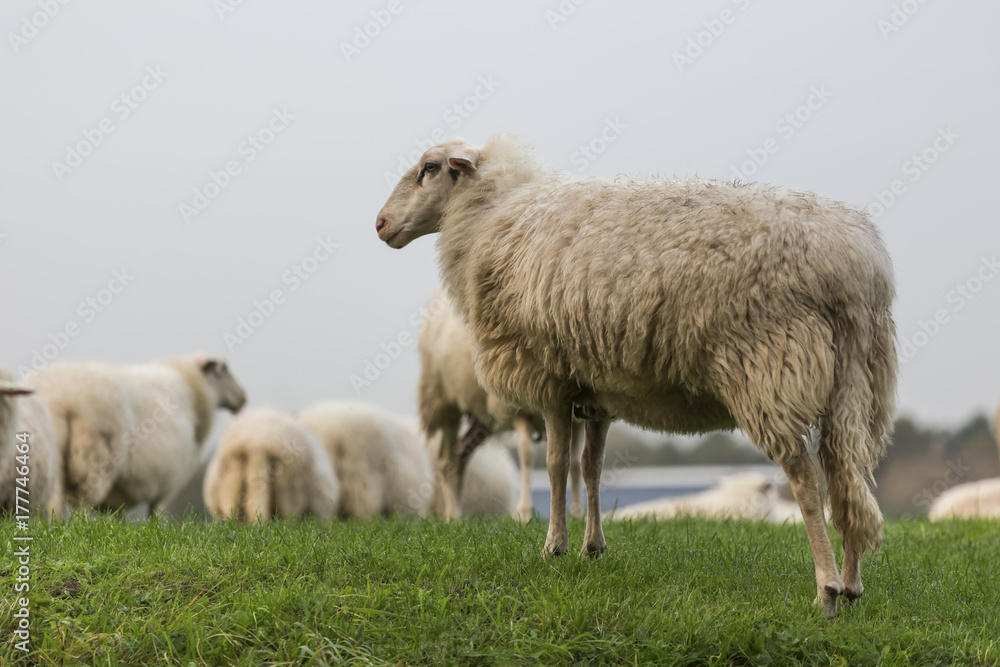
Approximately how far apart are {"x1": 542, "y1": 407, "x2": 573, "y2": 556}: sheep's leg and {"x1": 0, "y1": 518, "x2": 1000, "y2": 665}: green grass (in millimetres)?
149

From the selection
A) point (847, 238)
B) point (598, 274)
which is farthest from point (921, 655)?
point (598, 274)

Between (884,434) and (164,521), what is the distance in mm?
3897

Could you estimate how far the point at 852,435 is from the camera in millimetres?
3539

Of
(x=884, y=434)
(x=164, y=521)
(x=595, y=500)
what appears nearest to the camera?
(x=884, y=434)

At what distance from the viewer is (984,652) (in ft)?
11.0

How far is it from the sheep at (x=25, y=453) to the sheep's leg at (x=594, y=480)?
3.77 m

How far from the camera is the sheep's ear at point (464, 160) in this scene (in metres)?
4.69

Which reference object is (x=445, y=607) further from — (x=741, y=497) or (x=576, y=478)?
(x=741, y=497)

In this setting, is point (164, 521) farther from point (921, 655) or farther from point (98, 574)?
point (921, 655)

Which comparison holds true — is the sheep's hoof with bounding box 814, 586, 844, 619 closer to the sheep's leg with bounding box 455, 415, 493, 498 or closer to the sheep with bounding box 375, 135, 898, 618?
the sheep with bounding box 375, 135, 898, 618

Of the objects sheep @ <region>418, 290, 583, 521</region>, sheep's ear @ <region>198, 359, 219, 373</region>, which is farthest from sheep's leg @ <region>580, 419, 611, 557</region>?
sheep's ear @ <region>198, 359, 219, 373</region>

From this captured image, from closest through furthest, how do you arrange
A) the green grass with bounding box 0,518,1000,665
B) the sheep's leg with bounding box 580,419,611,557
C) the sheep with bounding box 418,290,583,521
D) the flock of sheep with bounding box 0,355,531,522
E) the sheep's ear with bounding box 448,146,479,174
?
the green grass with bounding box 0,518,1000,665 < the sheep's leg with bounding box 580,419,611,557 < the sheep's ear with bounding box 448,146,479,174 < the sheep with bounding box 418,290,583,521 < the flock of sheep with bounding box 0,355,531,522

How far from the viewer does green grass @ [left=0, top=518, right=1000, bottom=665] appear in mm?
3283

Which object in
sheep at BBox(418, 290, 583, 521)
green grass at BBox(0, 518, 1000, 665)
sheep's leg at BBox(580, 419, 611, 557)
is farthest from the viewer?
sheep at BBox(418, 290, 583, 521)
